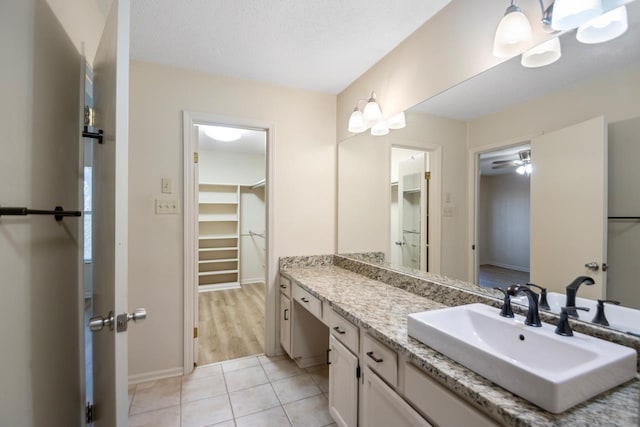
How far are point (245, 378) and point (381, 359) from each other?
138cm

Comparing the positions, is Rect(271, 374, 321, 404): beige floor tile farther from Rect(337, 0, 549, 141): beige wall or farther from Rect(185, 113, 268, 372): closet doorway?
Rect(337, 0, 549, 141): beige wall

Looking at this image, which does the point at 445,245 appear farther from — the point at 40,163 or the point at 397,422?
the point at 40,163

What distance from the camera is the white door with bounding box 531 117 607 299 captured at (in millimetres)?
934

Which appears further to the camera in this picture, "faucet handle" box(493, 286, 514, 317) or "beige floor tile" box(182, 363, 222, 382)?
"beige floor tile" box(182, 363, 222, 382)

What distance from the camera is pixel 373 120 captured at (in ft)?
6.47

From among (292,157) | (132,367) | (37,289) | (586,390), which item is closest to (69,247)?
(37,289)

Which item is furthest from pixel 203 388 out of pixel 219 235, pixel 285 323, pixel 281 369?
pixel 219 235

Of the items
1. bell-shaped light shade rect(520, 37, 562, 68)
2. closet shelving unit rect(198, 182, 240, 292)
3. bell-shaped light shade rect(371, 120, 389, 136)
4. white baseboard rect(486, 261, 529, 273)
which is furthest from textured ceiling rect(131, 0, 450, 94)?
closet shelving unit rect(198, 182, 240, 292)

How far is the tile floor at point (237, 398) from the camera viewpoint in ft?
5.29

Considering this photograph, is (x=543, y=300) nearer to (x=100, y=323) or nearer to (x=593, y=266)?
(x=593, y=266)

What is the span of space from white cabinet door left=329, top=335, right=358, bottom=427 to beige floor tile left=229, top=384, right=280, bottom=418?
1.66ft

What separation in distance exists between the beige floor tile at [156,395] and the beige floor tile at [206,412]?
13 cm

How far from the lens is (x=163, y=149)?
2014mm

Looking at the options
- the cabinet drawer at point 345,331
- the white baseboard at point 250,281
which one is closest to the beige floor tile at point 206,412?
the cabinet drawer at point 345,331
